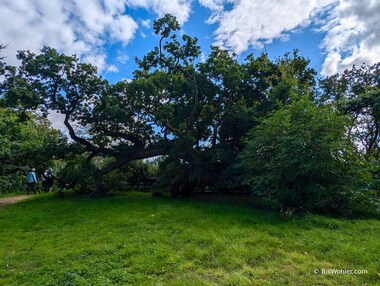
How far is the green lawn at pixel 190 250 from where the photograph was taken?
3.83m

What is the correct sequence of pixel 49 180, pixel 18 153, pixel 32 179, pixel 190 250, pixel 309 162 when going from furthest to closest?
pixel 49 180 < pixel 32 179 < pixel 18 153 < pixel 309 162 < pixel 190 250

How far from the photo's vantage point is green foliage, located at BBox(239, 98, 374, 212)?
24.0 feet

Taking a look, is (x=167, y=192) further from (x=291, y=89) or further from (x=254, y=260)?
(x=254, y=260)

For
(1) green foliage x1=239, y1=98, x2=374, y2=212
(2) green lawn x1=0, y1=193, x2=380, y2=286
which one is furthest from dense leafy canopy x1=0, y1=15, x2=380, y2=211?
(2) green lawn x1=0, y1=193, x2=380, y2=286

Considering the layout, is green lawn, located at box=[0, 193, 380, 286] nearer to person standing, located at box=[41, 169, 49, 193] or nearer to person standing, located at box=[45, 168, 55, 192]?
person standing, located at box=[45, 168, 55, 192]

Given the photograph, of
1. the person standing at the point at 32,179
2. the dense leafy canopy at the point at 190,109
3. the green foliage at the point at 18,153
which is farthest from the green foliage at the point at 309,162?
the person standing at the point at 32,179

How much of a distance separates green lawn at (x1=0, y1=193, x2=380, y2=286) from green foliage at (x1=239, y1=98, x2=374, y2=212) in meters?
0.88

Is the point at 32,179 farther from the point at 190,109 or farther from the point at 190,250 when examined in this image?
the point at 190,250

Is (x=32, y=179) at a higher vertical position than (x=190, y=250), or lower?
higher

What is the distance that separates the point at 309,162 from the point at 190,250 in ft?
14.4

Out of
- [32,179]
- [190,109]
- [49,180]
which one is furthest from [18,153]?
[190,109]

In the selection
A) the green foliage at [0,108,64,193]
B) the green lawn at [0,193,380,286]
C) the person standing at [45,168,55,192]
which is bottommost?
the green lawn at [0,193,380,286]

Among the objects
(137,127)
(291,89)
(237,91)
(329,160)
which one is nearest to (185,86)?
(237,91)

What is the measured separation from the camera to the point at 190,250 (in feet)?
15.8
